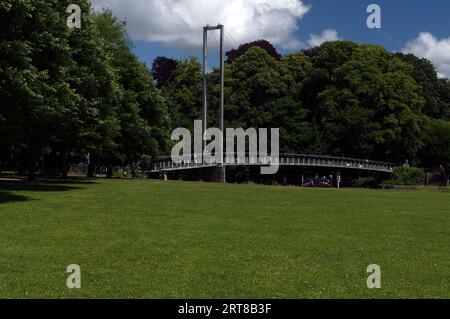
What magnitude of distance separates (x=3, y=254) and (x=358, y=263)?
22.6ft

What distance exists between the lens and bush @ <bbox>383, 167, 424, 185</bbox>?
72.1m

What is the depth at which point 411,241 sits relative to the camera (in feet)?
49.6

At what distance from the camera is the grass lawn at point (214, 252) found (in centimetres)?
928

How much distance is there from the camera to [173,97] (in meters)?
83.4

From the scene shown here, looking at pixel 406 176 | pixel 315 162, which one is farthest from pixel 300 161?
pixel 406 176

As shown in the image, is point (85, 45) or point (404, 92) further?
point (404, 92)

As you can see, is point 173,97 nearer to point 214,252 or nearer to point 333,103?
point 333,103

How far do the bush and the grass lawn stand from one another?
51817mm

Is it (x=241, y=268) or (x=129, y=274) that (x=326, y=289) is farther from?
(x=129, y=274)

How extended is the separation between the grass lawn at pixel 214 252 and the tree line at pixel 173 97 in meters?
6.22

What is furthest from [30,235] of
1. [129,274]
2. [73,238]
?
[129,274]

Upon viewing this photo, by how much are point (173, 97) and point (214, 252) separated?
72.1 metres

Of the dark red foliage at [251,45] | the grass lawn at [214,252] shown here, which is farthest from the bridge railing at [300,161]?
the grass lawn at [214,252]

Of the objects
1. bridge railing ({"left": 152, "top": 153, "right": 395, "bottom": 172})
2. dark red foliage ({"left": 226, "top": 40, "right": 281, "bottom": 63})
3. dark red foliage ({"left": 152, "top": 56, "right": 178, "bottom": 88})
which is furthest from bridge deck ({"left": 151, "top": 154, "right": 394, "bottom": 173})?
dark red foliage ({"left": 152, "top": 56, "right": 178, "bottom": 88})
